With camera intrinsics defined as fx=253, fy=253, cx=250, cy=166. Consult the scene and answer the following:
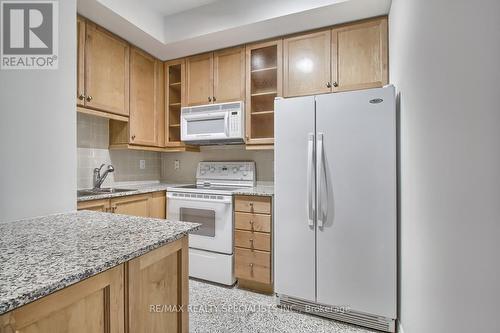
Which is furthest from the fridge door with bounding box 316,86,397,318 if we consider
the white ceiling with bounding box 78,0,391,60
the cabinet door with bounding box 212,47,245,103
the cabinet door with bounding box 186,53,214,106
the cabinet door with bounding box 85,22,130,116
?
the cabinet door with bounding box 85,22,130,116

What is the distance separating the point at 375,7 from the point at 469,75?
5.56 ft

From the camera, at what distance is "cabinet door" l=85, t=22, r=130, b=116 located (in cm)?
217

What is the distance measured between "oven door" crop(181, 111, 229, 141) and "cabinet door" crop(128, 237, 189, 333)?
1.71 metres

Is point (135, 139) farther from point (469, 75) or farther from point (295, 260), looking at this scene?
point (469, 75)

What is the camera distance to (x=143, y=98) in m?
2.78

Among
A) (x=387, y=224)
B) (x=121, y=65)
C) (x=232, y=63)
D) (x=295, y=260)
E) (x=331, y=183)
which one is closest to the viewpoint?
(x=387, y=224)

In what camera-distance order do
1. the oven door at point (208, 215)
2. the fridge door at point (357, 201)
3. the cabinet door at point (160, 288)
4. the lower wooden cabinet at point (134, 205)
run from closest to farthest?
the cabinet door at point (160, 288), the fridge door at point (357, 201), the lower wooden cabinet at point (134, 205), the oven door at point (208, 215)

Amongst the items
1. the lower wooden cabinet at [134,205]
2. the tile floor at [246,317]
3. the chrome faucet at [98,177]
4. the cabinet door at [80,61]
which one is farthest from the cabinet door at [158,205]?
the cabinet door at [80,61]

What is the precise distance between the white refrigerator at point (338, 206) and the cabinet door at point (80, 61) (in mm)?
1622

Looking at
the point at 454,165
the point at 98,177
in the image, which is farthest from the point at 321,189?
the point at 98,177

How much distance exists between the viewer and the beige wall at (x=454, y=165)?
59cm

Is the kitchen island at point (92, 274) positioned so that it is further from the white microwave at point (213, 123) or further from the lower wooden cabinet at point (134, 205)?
the white microwave at point (213, 123)

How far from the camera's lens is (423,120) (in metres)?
1.12

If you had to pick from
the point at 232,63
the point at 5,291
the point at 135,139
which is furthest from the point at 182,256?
the point at 232,63
